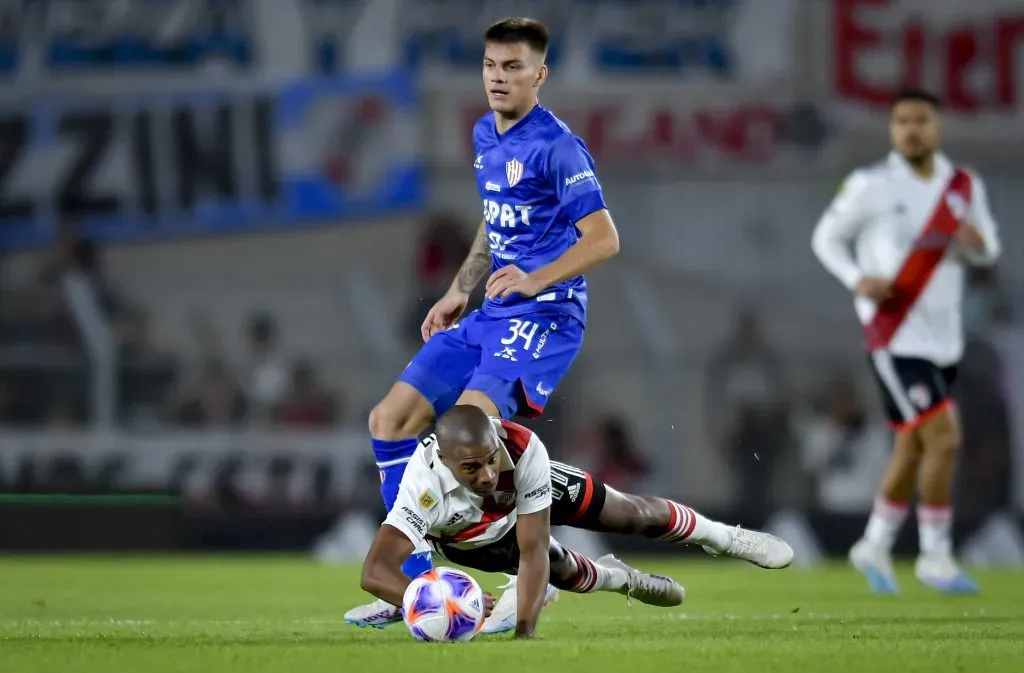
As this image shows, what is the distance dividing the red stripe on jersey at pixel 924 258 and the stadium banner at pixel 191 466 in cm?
531

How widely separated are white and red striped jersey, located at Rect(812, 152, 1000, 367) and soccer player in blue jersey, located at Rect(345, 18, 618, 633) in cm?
318

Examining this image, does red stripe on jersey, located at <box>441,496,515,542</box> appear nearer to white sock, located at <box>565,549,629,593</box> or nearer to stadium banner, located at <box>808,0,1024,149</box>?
white sock, located at <box>565,549,629,593</box>

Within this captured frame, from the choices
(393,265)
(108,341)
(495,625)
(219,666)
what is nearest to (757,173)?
(393,265)

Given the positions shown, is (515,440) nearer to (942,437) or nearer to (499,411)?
(499,411)

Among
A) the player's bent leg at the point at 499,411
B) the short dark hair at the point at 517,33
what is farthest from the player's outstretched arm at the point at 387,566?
the short dark hair at the point at 517,33

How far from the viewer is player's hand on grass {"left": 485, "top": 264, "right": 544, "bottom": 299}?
264 inches

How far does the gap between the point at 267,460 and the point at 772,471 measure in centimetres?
403

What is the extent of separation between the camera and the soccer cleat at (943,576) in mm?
9617

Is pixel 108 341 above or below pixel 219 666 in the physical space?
below

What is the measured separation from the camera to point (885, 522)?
977 centimetres

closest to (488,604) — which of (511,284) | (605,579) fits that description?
(605,579)

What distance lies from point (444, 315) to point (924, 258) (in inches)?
144

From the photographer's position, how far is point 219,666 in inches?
211

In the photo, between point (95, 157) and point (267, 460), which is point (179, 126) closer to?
point (95, 157)
